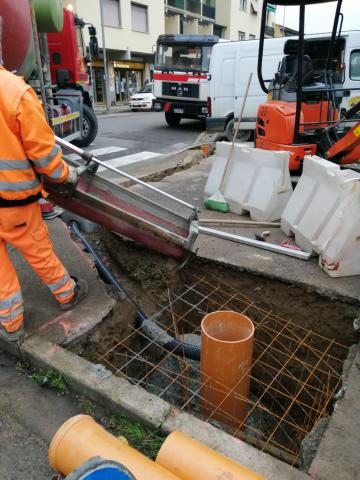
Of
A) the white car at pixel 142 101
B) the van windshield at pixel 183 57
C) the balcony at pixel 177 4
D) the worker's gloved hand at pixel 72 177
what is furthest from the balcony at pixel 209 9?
the worker's gloved hand at pixel 72 177

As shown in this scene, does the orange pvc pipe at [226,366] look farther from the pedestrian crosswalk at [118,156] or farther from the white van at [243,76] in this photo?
the white van at [243,76]

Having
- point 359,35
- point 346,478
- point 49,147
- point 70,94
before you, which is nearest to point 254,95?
point 359,35

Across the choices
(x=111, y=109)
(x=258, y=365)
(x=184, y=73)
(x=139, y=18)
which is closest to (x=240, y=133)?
(x=184, y=73)

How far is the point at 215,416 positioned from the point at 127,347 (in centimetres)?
94

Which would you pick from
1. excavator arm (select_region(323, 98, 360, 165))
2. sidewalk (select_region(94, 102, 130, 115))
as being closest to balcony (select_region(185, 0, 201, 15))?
sidewalk (select_region(94, 102, 130, 115))

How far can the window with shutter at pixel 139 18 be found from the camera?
27544mm

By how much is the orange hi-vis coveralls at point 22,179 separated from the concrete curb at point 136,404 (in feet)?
1.03

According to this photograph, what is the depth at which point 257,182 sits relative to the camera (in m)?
4.98

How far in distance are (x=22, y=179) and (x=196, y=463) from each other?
1.95 meters

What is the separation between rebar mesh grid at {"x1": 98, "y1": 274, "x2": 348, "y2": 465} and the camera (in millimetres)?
3119

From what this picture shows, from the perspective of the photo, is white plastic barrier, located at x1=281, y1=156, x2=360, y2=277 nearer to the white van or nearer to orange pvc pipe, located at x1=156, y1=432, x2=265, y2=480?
orange pvc pipe, located at x1=156, y1=432, x2=265, y2=480

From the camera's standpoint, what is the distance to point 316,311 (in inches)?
136

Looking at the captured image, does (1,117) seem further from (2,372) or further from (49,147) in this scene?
(2,372)

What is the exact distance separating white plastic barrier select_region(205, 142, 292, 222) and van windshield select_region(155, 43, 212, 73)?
9.75m
